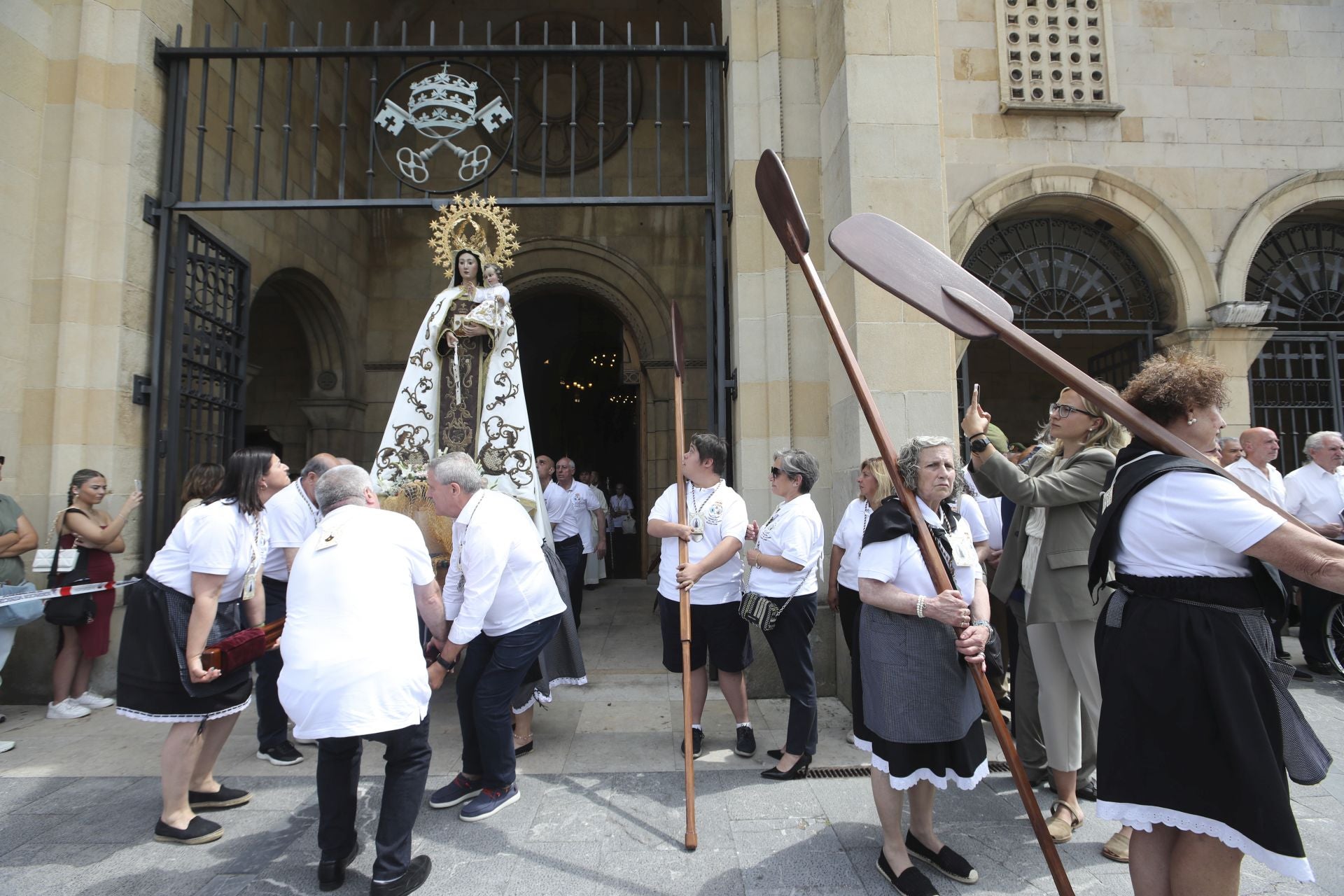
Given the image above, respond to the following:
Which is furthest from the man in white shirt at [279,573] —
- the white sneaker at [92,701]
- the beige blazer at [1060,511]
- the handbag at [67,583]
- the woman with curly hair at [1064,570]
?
the woman with curly hair at [1064,570]

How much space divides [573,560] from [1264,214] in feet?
24.9

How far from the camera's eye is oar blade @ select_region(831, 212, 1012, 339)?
2.30 m

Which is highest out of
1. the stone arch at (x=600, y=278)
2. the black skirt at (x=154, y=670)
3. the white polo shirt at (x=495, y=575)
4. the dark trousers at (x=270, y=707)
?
the stone arch at (x=600, y=278)

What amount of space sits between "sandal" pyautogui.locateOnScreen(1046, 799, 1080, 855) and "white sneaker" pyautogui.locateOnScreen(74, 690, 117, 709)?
576 centimetres

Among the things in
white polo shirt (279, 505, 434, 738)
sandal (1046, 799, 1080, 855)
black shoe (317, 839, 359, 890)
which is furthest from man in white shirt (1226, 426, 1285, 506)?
black shoe (317, 839, 359, 890)

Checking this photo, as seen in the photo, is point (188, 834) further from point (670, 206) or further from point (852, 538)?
point (670, 206)

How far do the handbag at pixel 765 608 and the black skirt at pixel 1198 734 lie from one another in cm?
181

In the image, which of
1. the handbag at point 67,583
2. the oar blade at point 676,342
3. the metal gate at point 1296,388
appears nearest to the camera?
the oar blade at point 676,342

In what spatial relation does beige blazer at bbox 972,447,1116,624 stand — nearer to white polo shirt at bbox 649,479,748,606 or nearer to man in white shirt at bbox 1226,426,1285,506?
white polo shirt at bbox 649,479,748,606

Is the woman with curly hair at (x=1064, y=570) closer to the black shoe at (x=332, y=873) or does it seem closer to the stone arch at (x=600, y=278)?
the black shoe at (x=332, y=873)

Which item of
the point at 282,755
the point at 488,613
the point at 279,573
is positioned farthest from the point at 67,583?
the point at 488,613

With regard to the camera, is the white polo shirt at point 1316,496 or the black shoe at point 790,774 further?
the white polo shirt at point 1316,496

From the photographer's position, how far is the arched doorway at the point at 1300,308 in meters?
7.39

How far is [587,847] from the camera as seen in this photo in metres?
2.92
